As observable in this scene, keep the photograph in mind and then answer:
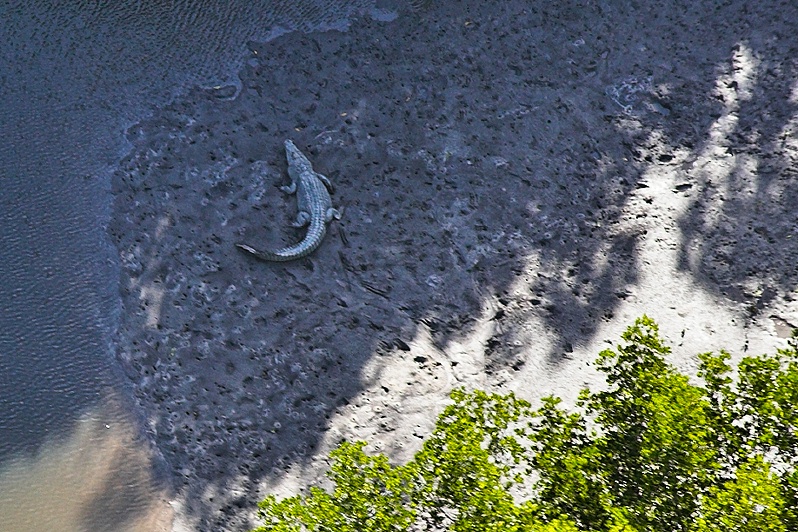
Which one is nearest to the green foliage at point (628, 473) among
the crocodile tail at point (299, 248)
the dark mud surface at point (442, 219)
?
the dark mud surface at point (442, 219)

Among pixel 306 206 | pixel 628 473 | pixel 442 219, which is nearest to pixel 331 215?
pixel 306 206

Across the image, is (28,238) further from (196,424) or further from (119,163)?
(196,424)

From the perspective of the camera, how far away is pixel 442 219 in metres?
5.92

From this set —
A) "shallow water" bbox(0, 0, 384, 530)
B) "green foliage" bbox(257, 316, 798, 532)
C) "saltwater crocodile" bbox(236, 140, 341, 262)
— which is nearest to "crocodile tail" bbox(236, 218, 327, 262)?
"saltwater crocodile" bbox(236, 140, 341, 262)

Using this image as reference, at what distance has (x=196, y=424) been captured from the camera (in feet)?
16.1

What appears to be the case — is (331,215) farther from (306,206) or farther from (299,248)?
(299,248)

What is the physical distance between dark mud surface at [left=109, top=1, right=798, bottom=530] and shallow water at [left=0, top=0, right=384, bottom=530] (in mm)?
186

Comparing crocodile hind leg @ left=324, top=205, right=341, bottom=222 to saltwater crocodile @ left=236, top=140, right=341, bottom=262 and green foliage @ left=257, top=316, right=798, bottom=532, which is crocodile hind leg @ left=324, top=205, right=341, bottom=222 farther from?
green foliage @ left=257, top=316, right=798, bottom=532

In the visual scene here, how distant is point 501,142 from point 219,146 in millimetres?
2216

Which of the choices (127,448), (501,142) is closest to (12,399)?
(127,448)

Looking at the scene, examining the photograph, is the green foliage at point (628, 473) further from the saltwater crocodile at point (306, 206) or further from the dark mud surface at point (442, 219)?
the saltwater crocodile at point (306, 206)

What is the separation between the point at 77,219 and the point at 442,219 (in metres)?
2.64

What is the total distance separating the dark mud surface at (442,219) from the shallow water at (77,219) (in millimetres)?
186

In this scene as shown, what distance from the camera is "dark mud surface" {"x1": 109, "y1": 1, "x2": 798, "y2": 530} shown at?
200 inches
